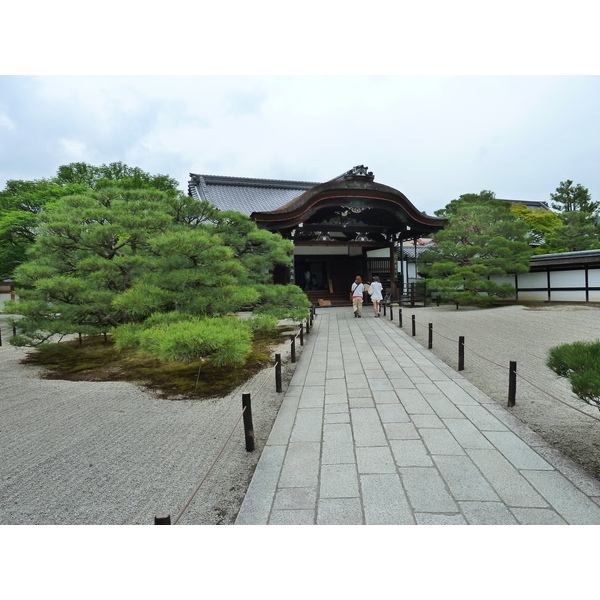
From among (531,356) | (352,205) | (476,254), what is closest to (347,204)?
(352,205)

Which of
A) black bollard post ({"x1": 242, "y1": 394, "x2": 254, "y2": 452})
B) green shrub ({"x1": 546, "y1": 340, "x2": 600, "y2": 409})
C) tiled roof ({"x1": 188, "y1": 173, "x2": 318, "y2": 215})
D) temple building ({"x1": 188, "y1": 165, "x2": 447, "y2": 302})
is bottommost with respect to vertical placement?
black bollard post ({"x1": 242, "y1": 394, "x2": 254, "y2": 452})

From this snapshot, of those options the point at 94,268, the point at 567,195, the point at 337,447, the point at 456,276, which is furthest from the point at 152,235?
the point at 567,195

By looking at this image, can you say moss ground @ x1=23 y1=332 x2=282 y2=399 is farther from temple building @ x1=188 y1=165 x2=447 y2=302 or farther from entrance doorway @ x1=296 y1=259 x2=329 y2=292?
entrance doorway @ x1=296 y1=259 x2=329 y2=292

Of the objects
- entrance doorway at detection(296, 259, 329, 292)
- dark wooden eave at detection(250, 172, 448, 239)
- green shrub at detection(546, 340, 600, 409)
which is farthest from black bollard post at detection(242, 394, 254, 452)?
entrance doorway at detection(296, 259, 329, 292)

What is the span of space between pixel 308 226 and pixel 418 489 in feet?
48.3

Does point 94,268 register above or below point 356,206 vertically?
below

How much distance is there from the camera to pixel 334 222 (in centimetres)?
1767

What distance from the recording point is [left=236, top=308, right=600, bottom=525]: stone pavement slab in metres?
2.46

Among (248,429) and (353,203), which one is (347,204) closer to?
(353,203)

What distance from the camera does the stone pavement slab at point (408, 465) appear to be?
8.06 feet

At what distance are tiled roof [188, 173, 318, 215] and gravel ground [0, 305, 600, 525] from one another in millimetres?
15979

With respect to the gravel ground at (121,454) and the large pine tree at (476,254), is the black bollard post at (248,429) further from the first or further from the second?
the large pine tree at (476,254)

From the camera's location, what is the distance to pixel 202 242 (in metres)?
5.63

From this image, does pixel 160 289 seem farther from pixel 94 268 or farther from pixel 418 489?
pixel 418 489
